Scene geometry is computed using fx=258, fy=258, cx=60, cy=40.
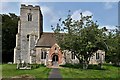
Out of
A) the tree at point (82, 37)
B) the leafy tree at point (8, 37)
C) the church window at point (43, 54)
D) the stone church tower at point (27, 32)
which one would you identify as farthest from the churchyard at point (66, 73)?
the leafy tree at point (8, 37)

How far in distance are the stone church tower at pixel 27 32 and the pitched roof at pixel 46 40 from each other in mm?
1132

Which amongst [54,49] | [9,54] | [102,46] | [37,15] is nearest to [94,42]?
[102,46]

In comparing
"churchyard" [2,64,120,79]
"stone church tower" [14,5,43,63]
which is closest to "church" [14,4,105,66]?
"stone church tower" [14,5,43,63]

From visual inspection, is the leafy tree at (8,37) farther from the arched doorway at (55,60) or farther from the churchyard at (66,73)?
the churchyard at (66,73)

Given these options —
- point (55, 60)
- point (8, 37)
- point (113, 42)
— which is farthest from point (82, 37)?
point (8, 37)

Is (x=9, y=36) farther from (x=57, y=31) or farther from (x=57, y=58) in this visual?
(x=57, y=31)

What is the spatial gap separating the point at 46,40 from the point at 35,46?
10.5ft

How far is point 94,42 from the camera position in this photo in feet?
133

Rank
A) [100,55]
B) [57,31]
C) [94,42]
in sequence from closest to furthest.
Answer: [94,42], [57,31], [100,55]

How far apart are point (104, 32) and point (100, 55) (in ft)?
58.3

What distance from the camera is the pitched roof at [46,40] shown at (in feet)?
190

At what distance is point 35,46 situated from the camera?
5762 centimetres

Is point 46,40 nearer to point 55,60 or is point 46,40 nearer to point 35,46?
point 35,46

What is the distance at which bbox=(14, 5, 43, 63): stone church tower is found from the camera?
58031 millimetres
